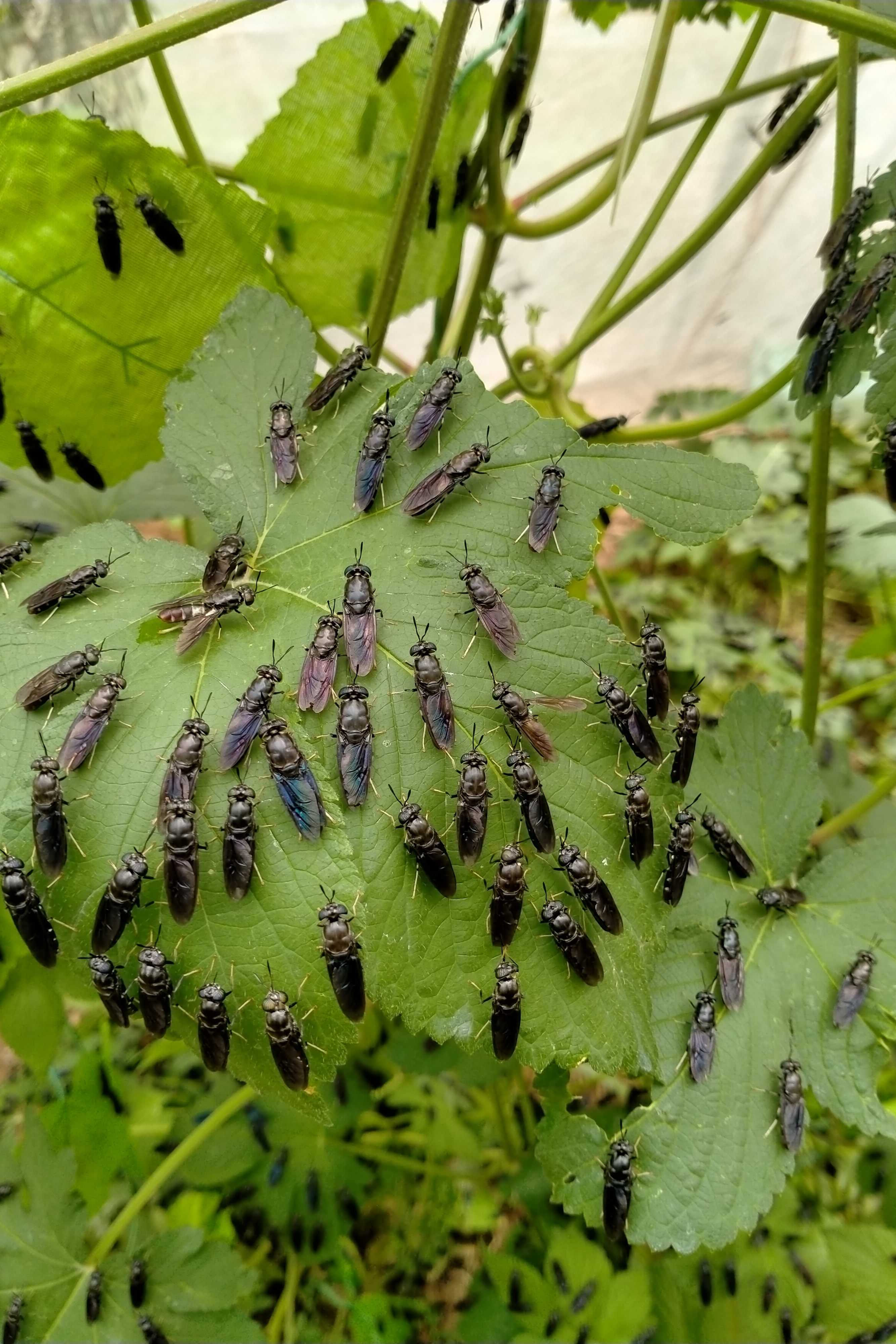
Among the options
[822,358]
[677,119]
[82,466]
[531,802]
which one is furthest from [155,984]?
[677,119]

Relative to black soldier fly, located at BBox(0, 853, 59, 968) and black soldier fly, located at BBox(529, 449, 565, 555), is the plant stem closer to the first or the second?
black soldier fly, located at BBox(529, 449, 565, 555)

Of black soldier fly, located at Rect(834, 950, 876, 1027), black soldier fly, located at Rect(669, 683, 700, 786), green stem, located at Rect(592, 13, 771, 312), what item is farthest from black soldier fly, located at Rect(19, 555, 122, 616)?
black soldier fly, located at Rect(834, 950, 876, 1027)

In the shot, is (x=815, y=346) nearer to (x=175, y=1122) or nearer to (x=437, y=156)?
(x=437, y=156)

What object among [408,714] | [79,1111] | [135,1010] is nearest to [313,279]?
[408,714]

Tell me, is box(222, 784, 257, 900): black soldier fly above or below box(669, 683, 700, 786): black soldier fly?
below

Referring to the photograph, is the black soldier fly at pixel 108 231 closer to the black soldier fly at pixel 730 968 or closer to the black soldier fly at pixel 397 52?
the black soldier fly at pixel 397 52
